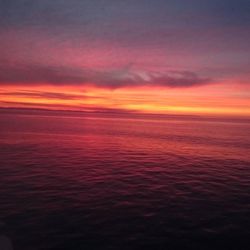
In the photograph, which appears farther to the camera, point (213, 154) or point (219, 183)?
point (213, 154)

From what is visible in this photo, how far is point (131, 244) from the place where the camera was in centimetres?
1121

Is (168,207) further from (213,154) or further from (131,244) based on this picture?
(213,154)

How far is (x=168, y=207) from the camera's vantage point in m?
15.8

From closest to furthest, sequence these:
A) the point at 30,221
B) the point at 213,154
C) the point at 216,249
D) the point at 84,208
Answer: the point at 216,249, the point at 30,221, the point at 84,208, the point at 213,154

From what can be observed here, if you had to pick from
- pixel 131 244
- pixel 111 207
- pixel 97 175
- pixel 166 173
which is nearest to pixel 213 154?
pixel 166 173

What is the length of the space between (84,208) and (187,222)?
682cm

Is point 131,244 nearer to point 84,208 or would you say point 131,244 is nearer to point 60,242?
point 60,242

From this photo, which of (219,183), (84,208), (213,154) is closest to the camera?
(84,208)

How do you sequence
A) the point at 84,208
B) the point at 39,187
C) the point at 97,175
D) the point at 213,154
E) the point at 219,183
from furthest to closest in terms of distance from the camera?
the point at 213,154, the point at 97,175, the point at 219,183, the point at 39,187, the point at 84,208

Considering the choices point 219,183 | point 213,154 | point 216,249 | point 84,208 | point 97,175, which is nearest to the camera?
point 216,249

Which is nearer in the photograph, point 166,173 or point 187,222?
point 187,222

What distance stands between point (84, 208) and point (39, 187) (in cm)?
608

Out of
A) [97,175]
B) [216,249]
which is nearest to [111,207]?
[216,249]

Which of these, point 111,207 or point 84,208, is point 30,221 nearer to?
point 84,208
